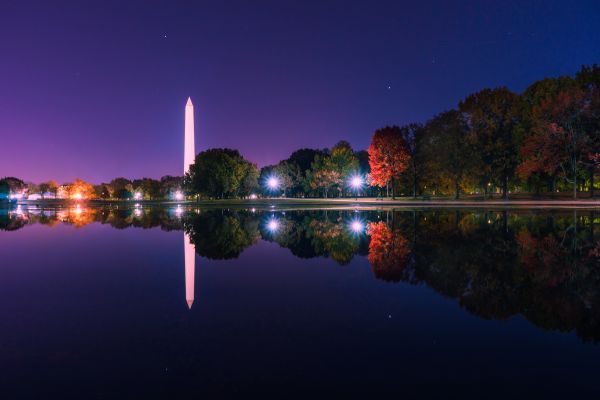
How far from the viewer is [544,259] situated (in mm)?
13875

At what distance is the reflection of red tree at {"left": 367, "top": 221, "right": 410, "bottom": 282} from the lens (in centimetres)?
1242

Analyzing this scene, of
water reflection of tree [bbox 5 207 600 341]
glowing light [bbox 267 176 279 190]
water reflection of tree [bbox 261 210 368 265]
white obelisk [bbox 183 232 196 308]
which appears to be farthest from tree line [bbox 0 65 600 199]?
white obelisk [bbox 183 232 196 308]

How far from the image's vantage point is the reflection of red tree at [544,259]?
1139 centimetres

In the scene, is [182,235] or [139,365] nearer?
[139,365]

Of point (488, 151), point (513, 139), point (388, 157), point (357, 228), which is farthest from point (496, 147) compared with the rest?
point (357, 228)

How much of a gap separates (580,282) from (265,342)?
28.5 feet

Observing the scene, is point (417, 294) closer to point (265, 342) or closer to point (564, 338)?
point (564, 338)

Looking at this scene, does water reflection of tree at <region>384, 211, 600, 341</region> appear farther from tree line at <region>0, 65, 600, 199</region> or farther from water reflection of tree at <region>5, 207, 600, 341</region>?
tree line at <region>0, 65, 600, 199</region>

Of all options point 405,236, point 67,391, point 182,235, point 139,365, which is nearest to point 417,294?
point 139,365

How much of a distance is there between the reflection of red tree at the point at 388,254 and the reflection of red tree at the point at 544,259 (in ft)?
12.2

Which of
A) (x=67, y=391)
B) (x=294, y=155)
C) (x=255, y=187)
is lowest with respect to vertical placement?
(x=67, y=391)

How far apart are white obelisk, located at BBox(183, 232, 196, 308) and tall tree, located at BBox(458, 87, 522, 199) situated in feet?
172

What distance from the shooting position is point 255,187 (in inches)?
4247

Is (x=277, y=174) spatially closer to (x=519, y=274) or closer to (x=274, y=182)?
(x=274, y=182)
